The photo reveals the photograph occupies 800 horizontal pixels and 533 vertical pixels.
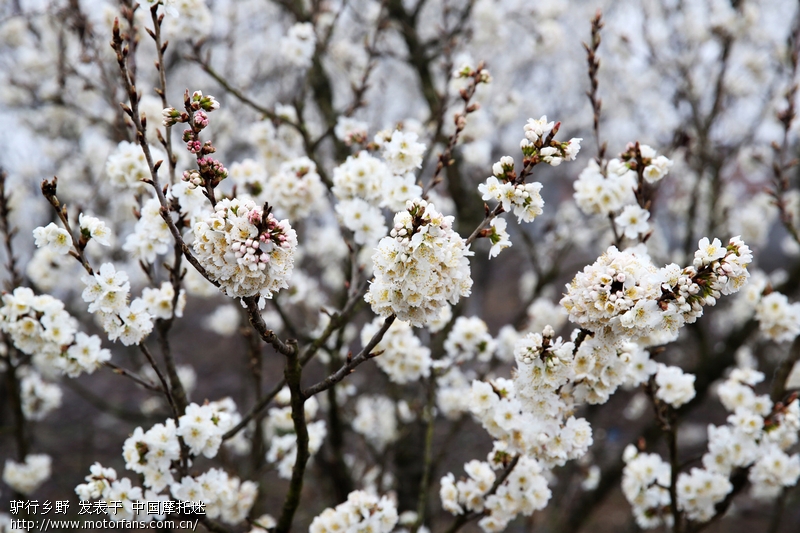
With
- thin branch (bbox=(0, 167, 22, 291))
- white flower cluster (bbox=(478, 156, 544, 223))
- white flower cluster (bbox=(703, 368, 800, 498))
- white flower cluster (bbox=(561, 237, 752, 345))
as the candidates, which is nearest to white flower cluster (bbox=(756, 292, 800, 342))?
white flower cluster (bbox=(703, 368, 800, 498))

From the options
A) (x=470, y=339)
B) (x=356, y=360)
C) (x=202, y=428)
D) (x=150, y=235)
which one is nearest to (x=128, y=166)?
(x=150, y=235)

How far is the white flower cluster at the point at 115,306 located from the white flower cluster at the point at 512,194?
4.67 ft

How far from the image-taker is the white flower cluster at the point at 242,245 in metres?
1.52

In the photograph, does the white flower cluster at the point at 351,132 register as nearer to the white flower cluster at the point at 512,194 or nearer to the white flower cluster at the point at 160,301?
the white flower cluster at the point at 160,301

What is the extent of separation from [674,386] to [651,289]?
1383mm

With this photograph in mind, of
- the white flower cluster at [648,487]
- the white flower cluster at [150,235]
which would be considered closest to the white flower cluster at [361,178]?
the white flower cluster at [150,235]

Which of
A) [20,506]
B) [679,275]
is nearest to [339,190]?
[679,275]

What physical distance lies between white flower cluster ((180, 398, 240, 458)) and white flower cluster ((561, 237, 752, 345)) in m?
1.57

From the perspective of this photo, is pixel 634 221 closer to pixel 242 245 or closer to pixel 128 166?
pixel 242 245

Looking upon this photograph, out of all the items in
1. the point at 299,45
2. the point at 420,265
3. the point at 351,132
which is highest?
the point at 299,45

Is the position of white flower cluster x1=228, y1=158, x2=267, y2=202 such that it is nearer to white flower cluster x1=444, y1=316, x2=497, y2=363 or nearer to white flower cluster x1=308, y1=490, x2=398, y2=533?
white flower cluster x1=444, y1=316, x2=497, y2=363

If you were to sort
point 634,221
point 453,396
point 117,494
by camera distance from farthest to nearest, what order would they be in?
point 453,396
point 634,221
point 117,494

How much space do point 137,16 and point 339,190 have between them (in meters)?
2.04

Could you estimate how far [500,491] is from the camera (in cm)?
253
